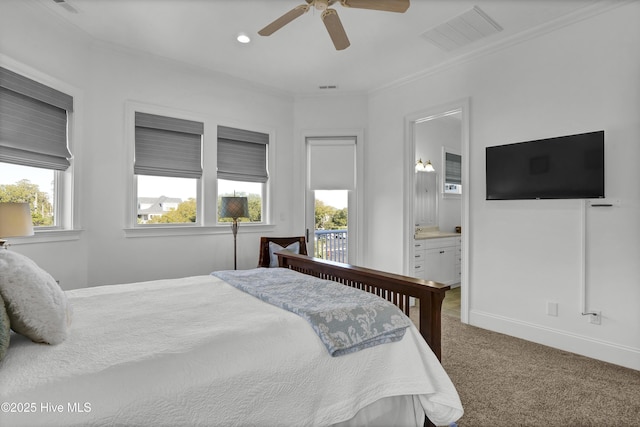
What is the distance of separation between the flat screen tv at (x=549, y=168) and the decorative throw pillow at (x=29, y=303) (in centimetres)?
342

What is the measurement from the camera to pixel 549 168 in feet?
9.62

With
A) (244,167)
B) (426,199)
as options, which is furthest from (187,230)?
(426,199)

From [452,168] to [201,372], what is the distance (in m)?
5.57

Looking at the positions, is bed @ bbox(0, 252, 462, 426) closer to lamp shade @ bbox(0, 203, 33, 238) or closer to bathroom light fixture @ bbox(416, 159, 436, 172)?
lamp shade @ bbox(0, 203, 33, 238)

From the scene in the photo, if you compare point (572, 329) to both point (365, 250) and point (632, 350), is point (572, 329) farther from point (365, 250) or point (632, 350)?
point (365, 250)

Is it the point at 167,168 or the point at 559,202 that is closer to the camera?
the point at 559,202

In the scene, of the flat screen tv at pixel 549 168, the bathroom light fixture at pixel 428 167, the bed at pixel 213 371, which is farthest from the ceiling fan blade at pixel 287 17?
the bathroom light fixture at pixel 428 167

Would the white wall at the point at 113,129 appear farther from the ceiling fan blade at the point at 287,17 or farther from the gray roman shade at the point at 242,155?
the ceiling fan blade at the point at 287,17

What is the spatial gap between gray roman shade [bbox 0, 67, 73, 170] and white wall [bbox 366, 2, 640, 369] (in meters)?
3.72

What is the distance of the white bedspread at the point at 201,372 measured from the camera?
1.01 metres

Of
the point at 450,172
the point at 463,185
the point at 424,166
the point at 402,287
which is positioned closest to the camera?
the point at 402,287

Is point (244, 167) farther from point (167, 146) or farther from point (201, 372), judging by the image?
point (201, 372)

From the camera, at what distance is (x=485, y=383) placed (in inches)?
90.1

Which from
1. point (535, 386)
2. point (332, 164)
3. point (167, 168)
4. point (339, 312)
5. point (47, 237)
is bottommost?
point (535, 386)
